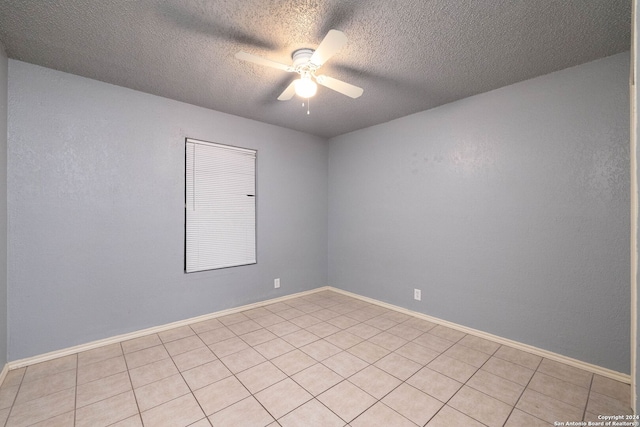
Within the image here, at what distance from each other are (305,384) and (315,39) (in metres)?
2.53

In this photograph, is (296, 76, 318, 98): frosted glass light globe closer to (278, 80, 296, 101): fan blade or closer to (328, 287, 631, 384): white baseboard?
(278, 80, 296, 101): fan blade

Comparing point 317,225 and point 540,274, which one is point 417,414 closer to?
point 540,274

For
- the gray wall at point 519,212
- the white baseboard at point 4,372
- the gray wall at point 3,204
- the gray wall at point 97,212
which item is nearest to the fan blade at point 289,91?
the gray wall at point 97,212

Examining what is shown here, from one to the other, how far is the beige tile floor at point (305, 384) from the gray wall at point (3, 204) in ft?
1.14

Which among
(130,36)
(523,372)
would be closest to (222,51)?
(130,36)

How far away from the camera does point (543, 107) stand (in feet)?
7.97

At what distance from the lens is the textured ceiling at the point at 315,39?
165 centimetres

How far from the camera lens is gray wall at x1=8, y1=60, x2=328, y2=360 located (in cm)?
225

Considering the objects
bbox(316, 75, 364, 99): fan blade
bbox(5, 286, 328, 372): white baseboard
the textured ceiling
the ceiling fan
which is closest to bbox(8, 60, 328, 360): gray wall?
bbox(5, 286, 328, 372): white baseboard

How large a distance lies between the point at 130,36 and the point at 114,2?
0.33 meters

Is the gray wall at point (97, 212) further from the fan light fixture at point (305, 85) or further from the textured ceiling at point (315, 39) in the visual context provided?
the fan light fixture at point (305, 85)

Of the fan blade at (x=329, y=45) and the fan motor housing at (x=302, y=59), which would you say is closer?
the fan blade at (x=329, y=45)

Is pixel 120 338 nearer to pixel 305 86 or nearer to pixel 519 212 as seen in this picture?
pixel 305 86

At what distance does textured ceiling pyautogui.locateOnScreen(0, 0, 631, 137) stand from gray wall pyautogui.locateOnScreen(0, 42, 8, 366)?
208 millimetres
